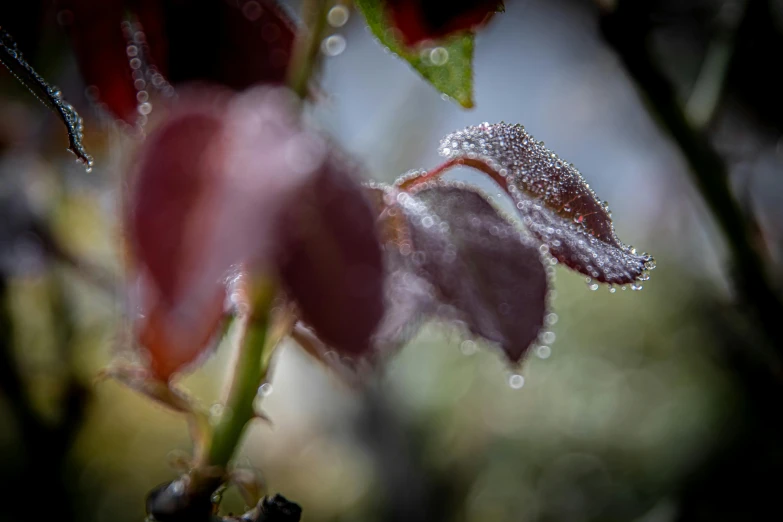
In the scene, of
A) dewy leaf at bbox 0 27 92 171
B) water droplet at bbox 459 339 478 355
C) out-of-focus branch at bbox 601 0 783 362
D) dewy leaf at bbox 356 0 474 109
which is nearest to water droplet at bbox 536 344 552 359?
water droplet at bbox 459 339 478 355

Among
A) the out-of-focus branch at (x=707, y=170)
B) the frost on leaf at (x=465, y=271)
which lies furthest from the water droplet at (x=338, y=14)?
the out-of-focus branch at (x=707, y=170)

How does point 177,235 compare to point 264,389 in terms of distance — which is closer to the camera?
point 177,235

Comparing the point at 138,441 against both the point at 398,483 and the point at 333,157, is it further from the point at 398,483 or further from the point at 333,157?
the point at 333,157

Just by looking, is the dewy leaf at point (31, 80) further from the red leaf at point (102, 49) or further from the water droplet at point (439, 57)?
the water droplet at point (439, 57)

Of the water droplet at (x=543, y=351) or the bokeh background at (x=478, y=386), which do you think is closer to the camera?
the water droplet at (x=543, y=351)

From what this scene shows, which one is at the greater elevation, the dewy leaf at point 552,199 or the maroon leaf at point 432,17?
the maroon leaf at point 432,17

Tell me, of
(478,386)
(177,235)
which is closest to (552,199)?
(177,235)

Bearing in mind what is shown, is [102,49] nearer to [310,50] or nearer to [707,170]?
[310,50]
